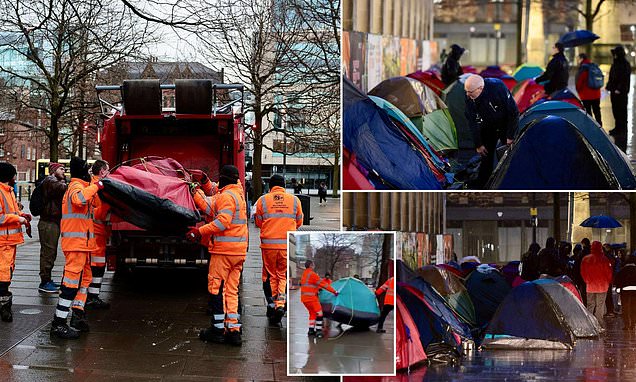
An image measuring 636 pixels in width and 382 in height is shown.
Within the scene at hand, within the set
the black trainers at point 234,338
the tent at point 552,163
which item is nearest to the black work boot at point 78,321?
the black trainers at point 234,338

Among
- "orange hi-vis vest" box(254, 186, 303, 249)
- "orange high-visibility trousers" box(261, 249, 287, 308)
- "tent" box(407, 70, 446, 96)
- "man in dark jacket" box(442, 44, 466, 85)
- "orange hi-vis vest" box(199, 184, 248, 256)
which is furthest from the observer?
"orange high-visibility trousers" box(261, 249, 287, 308)

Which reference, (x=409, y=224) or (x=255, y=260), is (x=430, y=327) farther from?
(x=255, y=260)

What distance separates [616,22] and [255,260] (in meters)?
9.63

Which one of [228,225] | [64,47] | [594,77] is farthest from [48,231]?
[594,77]

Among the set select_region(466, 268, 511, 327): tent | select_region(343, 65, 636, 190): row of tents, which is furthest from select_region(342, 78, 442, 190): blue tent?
select_region(466, 268, 511, 327): tent

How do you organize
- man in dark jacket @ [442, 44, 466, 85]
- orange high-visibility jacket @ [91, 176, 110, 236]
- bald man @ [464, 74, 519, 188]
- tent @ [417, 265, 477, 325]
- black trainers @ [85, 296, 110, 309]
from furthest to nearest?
black trainers @ [85, 296, 110, 309] → orange high-visibility jacket @ [91, 176, 110, 236] → tent @ [417, 265, 477, 325] → man in dark jacket @ [442, 44, 466, 85] → bald man @ [464, 74, 519, 188]

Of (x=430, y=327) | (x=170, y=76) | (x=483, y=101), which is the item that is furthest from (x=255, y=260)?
(x=483, y=101)

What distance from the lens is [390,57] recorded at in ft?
14.2

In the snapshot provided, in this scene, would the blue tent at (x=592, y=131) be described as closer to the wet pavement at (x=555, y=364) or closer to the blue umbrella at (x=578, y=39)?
the blue umbrella at (x=578, y=39)

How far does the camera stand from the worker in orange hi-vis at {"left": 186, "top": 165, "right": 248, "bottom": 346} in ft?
22.0

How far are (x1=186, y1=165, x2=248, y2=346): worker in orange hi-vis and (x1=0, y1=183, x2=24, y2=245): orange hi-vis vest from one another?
5.77 ft

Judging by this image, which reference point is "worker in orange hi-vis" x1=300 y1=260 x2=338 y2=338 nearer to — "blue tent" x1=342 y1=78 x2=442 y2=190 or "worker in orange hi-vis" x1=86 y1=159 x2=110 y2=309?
"blue tent" x1=342 y1=78 x2=442 y2=190

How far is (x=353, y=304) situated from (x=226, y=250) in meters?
2.48

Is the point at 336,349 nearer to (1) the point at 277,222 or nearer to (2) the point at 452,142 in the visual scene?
(2) the point at 452,142
